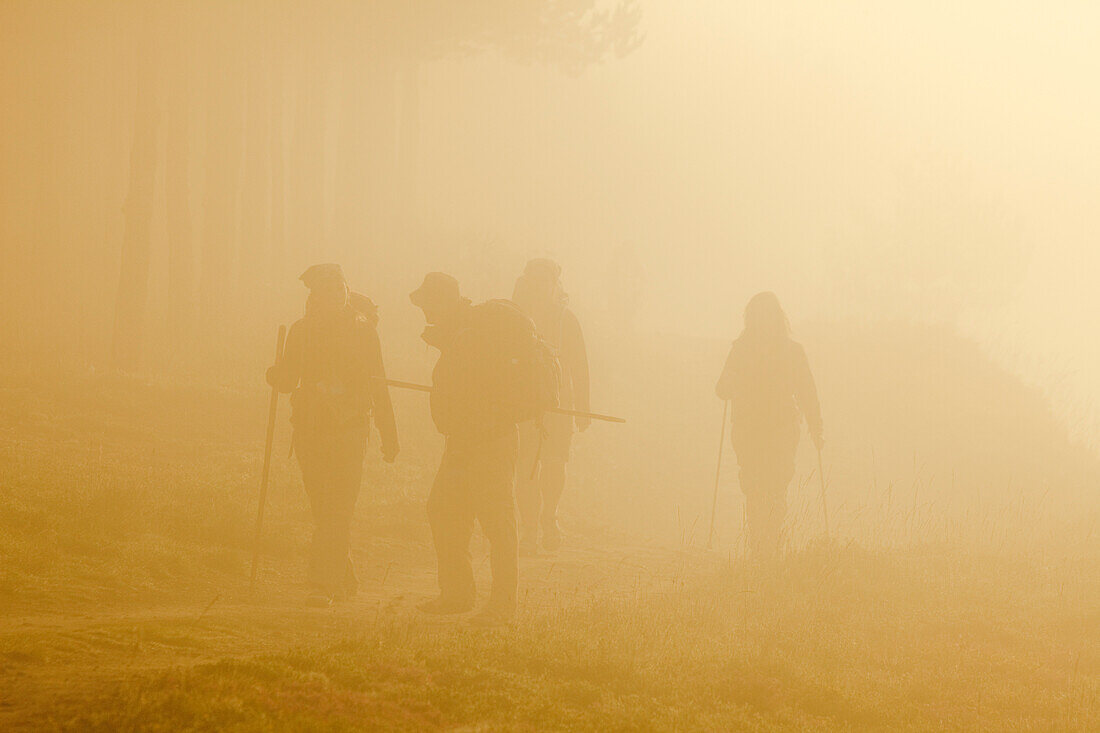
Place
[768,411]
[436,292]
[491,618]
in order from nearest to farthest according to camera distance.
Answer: [491,618], [436,292], [768,411]

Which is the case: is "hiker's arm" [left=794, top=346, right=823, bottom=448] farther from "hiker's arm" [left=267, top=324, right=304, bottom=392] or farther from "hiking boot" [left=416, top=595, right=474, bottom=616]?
"hiker's arm" [left=267, top=324, right=304, bottom=392]

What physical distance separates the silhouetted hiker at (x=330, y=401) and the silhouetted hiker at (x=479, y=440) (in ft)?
3.15

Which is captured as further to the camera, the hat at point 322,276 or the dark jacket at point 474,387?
the hat at point 322,276

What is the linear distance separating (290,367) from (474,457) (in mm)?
1873

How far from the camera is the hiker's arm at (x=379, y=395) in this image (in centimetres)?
850

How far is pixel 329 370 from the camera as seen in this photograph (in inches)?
332

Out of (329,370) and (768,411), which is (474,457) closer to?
(329,370)

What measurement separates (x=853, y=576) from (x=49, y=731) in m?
6.82

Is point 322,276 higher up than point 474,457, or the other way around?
point 322,276

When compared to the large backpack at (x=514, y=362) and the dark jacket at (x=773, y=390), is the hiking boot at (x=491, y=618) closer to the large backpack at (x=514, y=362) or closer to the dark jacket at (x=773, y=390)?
the large backpack at (x=514, y=362)

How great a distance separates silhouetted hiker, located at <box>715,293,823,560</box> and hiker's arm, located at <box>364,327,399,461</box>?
4.51m

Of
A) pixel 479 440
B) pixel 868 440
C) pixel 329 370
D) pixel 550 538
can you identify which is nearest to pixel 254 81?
pixel 868 440

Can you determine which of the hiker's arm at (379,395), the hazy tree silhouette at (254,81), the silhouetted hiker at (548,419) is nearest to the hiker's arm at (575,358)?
the silhouetted hiker at (548,419)

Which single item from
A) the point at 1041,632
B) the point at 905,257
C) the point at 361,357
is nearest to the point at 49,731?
the point at 361,357
